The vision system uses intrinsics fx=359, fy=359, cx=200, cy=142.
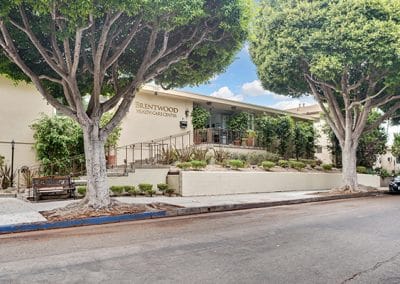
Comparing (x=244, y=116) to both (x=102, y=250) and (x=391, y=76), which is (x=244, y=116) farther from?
(x=102, y=250)

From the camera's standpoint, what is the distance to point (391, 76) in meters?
15.8

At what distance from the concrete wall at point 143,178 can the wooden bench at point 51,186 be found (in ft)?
6.62

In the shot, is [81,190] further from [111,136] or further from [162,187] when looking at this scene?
[111,136]

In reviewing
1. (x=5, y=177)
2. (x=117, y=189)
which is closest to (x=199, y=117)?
(x=117, y=189)

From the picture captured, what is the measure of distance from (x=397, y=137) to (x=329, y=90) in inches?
614

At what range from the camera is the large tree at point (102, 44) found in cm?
891

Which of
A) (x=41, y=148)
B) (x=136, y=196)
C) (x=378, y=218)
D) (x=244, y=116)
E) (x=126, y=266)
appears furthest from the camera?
(x=244, y=116)

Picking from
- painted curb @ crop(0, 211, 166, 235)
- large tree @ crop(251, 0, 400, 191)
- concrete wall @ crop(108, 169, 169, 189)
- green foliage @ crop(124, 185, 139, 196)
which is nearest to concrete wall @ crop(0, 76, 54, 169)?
concrete wall @ crop(108, 169, 169, 189)

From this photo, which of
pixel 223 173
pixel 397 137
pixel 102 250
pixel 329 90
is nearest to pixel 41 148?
pixel 223 173

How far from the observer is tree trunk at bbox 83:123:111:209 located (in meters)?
10.4

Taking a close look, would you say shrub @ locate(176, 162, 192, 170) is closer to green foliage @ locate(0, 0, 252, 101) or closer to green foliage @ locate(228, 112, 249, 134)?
green foliage @ locate(0, 0, 252, 101)

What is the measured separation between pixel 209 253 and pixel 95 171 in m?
5.65

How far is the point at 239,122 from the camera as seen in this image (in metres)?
25.3

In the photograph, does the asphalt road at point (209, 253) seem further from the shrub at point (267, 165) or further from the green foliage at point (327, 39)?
the shrub at point (267, 165)
